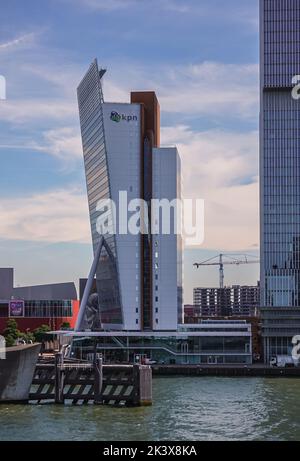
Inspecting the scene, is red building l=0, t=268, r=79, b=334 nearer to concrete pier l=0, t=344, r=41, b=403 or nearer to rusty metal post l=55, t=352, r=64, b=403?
rusty metal post l=55, t=352, r=64, b=403

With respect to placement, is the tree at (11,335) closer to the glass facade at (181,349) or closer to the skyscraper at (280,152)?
the glass facade at (181,349)

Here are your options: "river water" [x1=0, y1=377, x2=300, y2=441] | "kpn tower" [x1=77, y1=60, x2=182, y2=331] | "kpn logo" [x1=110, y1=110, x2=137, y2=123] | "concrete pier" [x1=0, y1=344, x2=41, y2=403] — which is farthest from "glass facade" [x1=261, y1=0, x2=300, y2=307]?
"concrete pier" [x1=0, y1=344, x2=41, y2=403]

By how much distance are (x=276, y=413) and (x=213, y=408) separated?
163 inches

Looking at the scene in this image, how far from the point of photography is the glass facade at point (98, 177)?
111 metres

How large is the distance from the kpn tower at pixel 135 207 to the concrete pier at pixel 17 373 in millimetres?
58788

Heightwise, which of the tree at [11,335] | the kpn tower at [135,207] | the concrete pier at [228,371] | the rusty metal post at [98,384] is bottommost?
the concrete pier at [228,371]

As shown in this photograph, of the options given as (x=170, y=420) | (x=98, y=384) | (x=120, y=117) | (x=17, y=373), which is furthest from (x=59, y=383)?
(x=120, y=117)

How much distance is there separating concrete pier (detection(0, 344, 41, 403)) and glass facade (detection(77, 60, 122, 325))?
59.1 metres

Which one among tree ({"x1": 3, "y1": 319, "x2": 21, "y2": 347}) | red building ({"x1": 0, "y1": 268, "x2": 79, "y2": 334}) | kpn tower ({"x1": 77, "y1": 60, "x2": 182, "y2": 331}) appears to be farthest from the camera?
red building ({"x1": 0, "y1": 268, "x2": 79, "y2": 334})

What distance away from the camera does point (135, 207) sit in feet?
366

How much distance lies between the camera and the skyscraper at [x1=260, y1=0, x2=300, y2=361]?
112 metres

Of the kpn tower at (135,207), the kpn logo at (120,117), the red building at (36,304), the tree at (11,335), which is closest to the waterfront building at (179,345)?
the kpn tower at (135,207)
